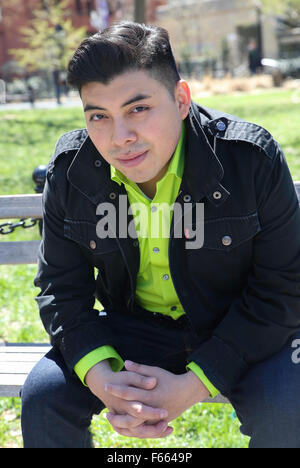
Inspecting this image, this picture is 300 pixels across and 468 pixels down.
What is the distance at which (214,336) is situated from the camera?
2.08 meters

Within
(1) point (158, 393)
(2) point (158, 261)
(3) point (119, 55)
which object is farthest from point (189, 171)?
(1) point (158, 393)

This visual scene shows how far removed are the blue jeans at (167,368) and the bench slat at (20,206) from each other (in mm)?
962

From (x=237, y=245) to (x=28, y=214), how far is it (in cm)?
131

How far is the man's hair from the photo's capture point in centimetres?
193

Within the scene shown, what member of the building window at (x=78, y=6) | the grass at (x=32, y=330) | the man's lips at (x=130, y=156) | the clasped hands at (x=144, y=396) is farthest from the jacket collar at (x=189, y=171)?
the building window at (x=78, y=6)

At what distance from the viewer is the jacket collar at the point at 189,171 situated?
2090 millimetres

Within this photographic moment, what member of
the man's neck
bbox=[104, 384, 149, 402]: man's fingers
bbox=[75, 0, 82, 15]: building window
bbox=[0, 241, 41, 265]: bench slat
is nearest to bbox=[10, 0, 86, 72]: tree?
bbox=[75, 0, 82, 15]: building window

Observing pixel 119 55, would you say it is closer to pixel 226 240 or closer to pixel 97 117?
pixel 97 117

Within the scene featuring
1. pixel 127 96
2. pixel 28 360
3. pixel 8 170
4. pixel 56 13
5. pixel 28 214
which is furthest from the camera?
pixel 56 13

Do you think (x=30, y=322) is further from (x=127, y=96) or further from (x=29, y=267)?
(x=127, y=96)

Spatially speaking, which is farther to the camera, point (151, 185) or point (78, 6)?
point (78, 6)

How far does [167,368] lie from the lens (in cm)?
223

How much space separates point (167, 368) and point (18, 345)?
98 cm

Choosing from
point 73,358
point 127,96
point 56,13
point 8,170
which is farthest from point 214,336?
point 56,13
